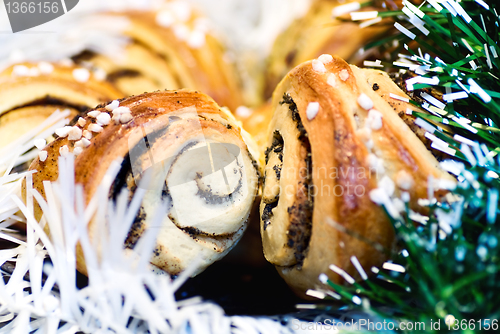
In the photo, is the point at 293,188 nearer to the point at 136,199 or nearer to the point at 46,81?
the point at 136,199

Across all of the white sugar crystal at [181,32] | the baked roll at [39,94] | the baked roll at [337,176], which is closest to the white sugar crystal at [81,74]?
the baked roll at [39,94]

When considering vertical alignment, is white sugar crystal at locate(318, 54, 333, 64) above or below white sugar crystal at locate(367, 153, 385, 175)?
above

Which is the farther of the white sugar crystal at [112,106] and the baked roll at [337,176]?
the white sugar crystal at [112,106]

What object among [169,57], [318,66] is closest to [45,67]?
[169,57]

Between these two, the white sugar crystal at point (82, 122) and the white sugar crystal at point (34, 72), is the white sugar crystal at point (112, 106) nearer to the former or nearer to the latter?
the white sugar crystal at point (82, 122)

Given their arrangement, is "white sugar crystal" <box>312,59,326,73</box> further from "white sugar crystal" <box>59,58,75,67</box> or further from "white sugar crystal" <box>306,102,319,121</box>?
"white sugar crystal" <box>59,58,75,67</box>

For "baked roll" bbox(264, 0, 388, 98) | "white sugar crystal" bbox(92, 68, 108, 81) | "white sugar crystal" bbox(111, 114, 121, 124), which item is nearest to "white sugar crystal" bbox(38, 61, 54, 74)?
"white sugar crystal" bbox(92, 68, 108, 81)

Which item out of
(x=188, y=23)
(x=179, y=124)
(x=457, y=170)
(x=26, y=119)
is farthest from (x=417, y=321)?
(x=188, y=23)
